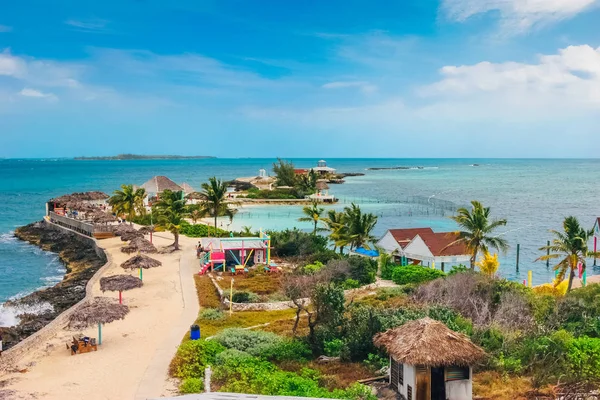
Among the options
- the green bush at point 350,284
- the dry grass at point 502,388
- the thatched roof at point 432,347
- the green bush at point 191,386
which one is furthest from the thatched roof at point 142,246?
the dry grass at point 502,388

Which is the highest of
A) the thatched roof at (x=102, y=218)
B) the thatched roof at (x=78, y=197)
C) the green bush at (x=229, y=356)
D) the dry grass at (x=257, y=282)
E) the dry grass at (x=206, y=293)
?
the thatched roof at (x=78, y=197)

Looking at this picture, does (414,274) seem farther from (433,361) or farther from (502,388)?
(433,361)

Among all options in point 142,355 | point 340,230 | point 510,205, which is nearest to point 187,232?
point 340,230

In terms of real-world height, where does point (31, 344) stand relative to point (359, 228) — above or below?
below

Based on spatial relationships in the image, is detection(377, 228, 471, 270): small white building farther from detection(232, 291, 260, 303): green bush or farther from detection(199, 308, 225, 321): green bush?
detection(199, 308, 225, 321): green bush

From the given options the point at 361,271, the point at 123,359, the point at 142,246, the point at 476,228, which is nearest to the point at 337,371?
the point at 123,359

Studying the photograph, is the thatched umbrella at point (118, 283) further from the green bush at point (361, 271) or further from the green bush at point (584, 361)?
the green bush at point (584, 361)
